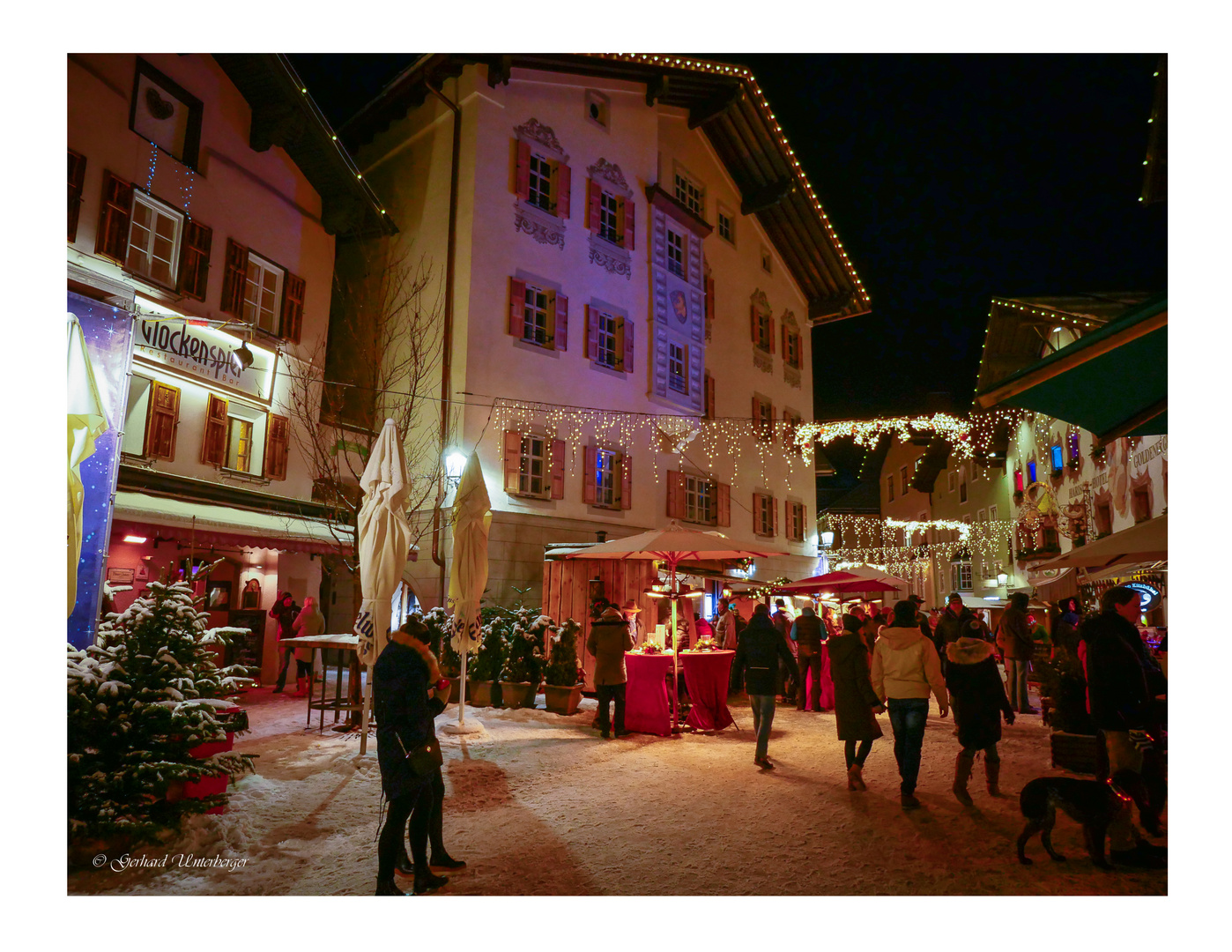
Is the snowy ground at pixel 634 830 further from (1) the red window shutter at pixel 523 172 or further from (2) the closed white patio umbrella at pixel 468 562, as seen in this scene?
(1) the red window shutter at pixel 523 172

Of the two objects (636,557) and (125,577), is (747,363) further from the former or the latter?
(125,577)

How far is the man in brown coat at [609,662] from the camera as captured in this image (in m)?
8.97

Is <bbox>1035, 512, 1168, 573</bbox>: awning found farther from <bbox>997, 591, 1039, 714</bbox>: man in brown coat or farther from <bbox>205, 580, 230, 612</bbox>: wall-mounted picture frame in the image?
<bbox>205, 580, 230, 612</bbox>: wall-mounted picture frame

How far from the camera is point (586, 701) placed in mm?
12242

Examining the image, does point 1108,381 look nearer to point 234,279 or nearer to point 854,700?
point 854,700

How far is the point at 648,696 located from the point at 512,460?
291 inches

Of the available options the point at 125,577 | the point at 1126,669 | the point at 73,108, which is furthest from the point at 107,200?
the point at 1126,669

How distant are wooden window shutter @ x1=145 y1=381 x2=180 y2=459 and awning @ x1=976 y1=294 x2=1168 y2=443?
11.6m

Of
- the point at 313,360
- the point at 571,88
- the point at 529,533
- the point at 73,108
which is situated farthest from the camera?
the point at 571,88

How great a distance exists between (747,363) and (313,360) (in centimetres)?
1286

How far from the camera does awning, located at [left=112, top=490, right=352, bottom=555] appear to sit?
1050cm

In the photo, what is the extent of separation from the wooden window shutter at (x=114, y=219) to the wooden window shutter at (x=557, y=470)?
8402 millimetres

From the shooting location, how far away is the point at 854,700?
6.61m

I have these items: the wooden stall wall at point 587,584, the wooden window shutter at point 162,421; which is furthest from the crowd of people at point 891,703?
the wooden window shutter at point 162,421
